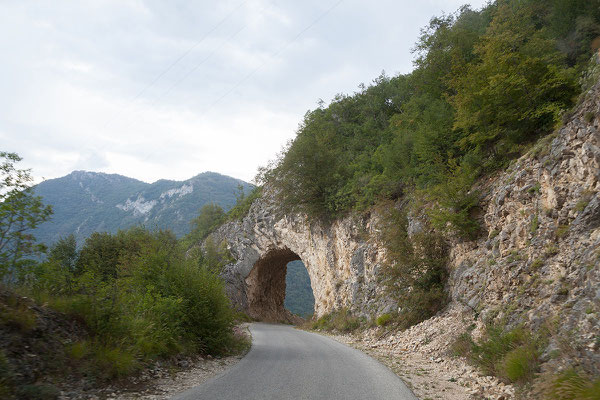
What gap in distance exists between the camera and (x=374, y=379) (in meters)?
7.64

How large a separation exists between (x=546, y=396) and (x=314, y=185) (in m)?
22.8

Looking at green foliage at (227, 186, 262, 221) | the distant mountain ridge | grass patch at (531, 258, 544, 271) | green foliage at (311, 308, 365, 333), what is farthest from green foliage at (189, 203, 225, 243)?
grass patch at (531, 258, 544, 271)

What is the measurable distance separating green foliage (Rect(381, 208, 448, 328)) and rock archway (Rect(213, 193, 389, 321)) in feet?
9.08

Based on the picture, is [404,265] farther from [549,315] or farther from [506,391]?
[506,391]

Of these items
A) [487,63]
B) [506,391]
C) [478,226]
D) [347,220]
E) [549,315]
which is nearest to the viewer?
[506,391]

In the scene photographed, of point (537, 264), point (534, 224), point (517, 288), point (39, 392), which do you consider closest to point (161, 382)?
point (39, 392)

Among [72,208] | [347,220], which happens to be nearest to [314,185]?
[347,220]

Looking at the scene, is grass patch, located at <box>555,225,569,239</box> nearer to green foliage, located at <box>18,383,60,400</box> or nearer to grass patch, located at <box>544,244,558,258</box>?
grass patch, located at <box>544,244,558,258</box>

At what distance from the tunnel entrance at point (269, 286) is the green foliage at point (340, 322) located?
12.0 m

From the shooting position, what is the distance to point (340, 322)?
21.4m

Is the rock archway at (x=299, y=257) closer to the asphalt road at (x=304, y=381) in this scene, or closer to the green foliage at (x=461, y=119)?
the green foliage at (x=461, y=119)

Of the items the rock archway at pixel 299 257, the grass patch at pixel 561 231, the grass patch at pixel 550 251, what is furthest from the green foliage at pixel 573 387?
the rock archway at pixel 299 257

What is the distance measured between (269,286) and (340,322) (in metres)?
23.4

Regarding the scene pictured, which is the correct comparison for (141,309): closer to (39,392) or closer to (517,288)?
(39,392)
